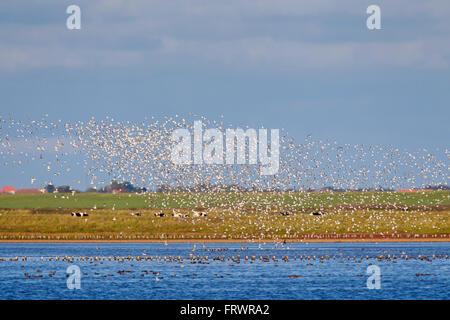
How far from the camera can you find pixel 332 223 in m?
160

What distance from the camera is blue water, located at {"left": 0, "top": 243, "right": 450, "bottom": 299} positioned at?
7219 centimetres

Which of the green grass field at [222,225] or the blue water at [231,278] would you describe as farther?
the green grass field at [222,225]

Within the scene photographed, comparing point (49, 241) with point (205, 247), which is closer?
point (205, 247)

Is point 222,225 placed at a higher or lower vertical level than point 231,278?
higher

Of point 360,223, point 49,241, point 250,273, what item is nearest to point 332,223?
point 360,223

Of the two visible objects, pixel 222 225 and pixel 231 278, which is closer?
pixel 231 278

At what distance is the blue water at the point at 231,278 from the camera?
72.2 m

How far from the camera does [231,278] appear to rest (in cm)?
8412

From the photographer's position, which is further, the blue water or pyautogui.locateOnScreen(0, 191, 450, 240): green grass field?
pyautogui.locateOnScreen(0, 191, 450, 240): green grass field

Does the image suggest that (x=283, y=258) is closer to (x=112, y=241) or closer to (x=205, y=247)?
(x=205, y=247)
